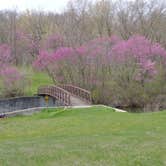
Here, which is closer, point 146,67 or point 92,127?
point 92,127

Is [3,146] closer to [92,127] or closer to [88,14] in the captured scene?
[92,127]

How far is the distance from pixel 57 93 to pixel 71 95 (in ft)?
4.27

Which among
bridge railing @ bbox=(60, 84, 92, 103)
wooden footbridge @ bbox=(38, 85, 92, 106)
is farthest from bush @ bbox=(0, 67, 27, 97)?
bridge railing @ bbox=(60, 84, 92, 103)

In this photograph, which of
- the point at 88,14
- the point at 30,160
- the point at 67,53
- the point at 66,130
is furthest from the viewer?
the point at 88,14

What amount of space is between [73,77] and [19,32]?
2022 cm

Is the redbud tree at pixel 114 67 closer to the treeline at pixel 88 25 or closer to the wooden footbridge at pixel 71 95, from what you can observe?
the wooden footbridge at pixel 71 95

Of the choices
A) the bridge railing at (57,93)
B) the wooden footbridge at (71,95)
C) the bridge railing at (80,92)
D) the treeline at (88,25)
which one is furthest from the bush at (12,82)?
the treeline at (88,25)

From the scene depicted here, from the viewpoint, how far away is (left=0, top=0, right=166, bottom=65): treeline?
42619mm

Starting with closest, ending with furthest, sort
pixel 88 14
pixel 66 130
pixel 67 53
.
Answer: pixel 66 130, pixel 67 53, pixel 88 14

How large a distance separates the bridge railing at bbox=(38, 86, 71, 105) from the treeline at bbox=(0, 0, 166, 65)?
6557 millimetres

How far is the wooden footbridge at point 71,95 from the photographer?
2967 cm

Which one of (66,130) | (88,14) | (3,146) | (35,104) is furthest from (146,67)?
(3,146)

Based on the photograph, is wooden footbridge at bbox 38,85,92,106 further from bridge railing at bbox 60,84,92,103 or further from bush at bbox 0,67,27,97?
bush at bbox 0,67,27,97

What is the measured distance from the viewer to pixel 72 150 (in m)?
8.28
